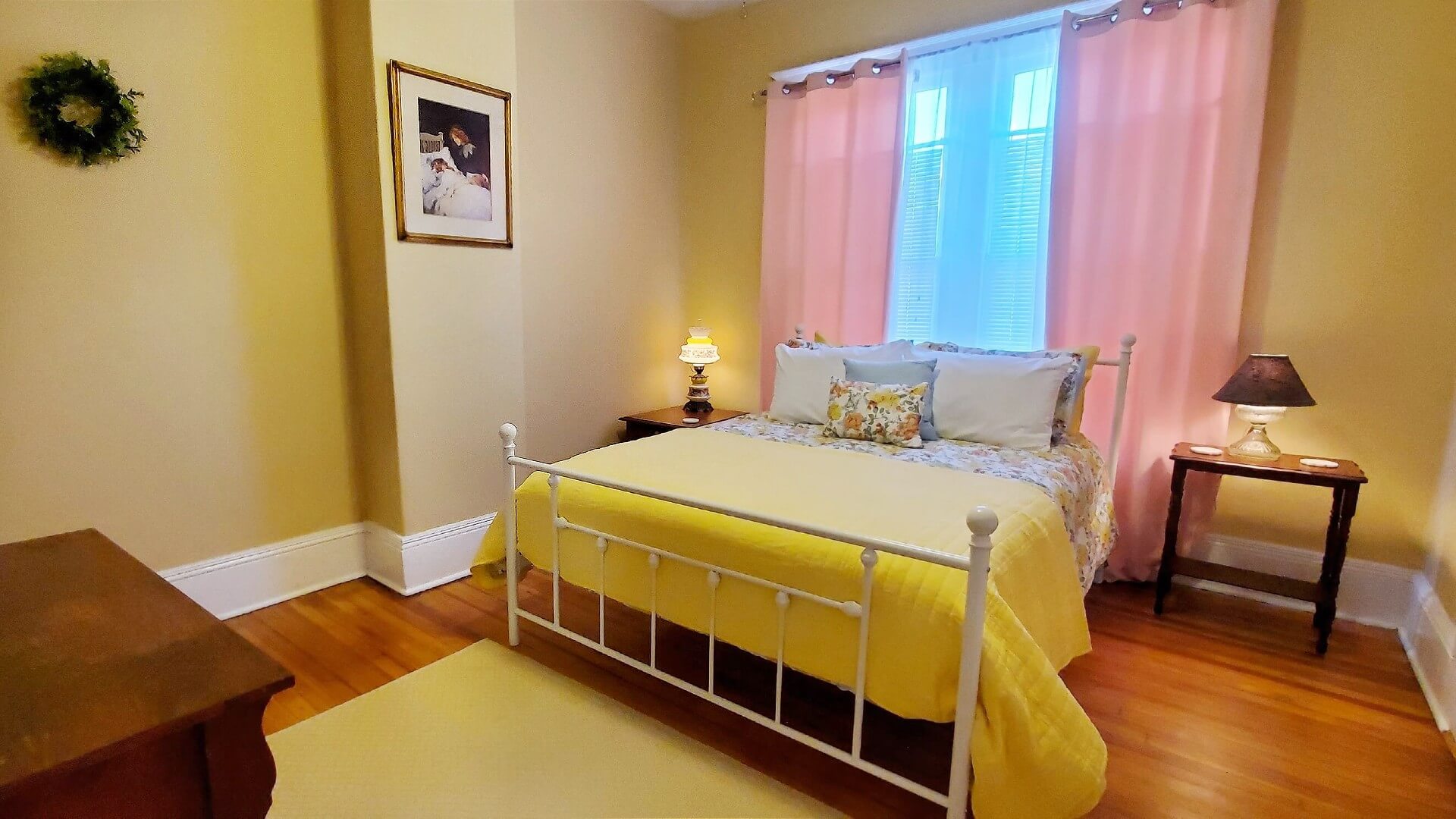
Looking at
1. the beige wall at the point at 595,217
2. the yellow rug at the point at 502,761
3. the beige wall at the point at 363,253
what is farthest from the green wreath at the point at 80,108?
the yellow rug at the point at 502,761

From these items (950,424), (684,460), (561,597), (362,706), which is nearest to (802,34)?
(950,424)

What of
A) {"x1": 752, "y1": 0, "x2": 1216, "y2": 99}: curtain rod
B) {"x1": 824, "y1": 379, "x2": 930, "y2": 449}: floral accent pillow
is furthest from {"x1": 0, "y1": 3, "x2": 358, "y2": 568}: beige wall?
{"x1": 752, "y1": 0, "x2": 1216, "y2": 99}: curtain rod

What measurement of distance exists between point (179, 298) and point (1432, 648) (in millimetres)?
4245

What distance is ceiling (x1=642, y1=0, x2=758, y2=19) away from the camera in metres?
3.64

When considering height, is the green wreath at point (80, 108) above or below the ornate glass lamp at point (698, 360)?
above

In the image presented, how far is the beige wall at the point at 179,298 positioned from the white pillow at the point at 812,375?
186cm

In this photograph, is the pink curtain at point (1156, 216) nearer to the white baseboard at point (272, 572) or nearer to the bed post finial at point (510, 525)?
the bed post finial at point (510, 525)

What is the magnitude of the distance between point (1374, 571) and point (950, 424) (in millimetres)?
1621

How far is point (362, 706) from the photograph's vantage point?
2.00m

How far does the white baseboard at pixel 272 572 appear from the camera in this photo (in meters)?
2.49

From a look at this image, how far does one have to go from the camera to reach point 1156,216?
2680mm

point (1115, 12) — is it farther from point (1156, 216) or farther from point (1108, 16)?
point (1156, 216)

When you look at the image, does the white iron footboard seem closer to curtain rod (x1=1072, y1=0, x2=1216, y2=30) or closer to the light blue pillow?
the light blue pillow

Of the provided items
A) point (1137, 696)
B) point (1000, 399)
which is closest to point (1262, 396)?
Result: point (1000, 399)
